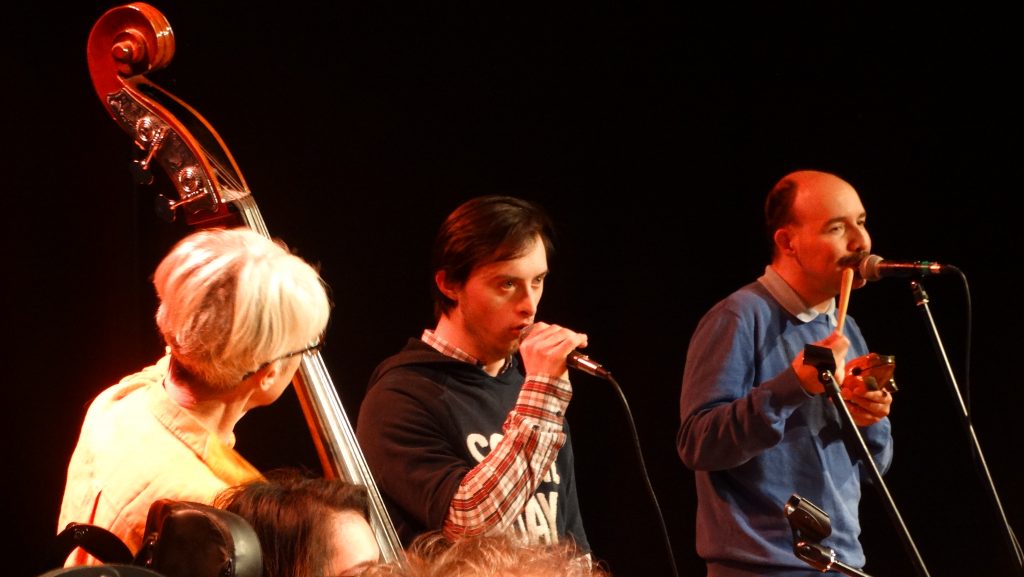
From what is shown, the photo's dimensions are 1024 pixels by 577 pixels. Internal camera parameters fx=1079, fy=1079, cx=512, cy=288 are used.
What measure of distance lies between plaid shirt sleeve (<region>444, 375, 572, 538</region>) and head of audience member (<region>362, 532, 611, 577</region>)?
0.74m

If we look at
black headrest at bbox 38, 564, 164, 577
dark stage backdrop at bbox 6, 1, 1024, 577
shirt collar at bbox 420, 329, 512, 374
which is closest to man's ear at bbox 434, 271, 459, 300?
shirt collar at bbox 420, 329, 512, 374

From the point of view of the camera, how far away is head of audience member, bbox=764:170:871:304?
7.61 ft

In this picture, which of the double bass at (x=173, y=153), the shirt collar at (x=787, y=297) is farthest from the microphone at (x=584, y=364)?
the shirt collar at (x=787, y=297)

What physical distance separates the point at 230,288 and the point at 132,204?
1345 mm

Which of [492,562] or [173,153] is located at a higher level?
[173,153]

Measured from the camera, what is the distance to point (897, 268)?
2.20 meters

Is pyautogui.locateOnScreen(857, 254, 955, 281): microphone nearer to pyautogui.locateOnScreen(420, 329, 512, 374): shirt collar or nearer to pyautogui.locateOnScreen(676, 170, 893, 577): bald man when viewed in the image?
pyautogui.locateOnScreen(676, 170, 893, 577): bald man

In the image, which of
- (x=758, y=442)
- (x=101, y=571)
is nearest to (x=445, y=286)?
(x=758, y=442)

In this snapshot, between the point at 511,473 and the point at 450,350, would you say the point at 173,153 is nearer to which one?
the point at 450,350

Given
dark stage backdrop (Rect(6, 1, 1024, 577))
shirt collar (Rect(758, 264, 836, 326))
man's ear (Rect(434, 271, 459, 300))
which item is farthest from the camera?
dark stage backdrop (Rect(6, 1, 1024, 577))

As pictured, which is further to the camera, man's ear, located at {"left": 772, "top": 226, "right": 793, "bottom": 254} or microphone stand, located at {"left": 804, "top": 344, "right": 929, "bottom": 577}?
man's ear, located at {"left": 772, "top": 226, "right": 793, "bottom": 254}

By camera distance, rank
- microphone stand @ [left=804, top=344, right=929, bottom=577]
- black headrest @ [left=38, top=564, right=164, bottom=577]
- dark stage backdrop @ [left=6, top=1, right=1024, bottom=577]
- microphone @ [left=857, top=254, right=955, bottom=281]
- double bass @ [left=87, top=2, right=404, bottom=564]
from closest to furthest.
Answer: black headrest @ [left=38, top=564, right=164, bottom=577] < double bass @ [left=87, top=2, right=404, bottom=564] < microphone stand @ [left=804, top=344, right=929, bottom=577] < microphone @ [left=857, top=254, right=955, bottom=281] < dark stage backdrop @ [left=6, top=1, right=1024, bottom=577]

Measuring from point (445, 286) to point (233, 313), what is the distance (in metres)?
0.72

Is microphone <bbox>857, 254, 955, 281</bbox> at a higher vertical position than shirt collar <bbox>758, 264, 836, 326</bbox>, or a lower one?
higher
